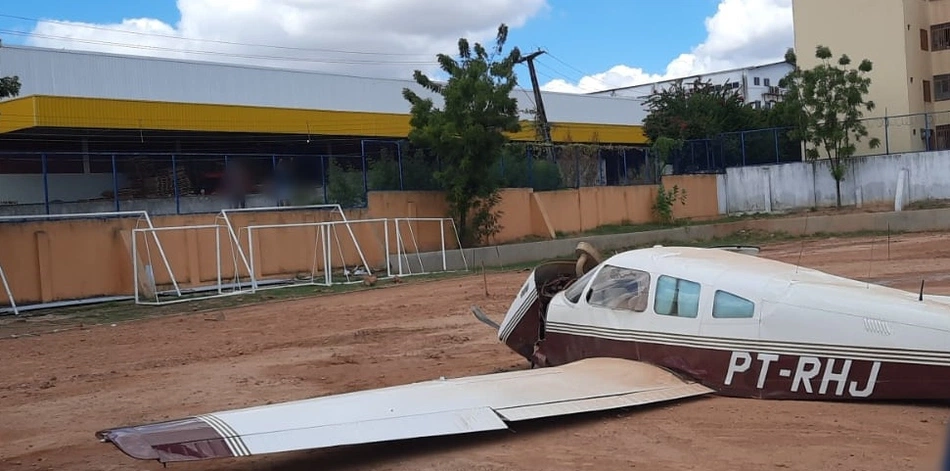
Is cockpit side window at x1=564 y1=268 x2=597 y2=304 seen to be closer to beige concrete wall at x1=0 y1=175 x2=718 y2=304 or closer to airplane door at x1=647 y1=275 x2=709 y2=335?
airplane door at x1=647 y1=275 x2=709 y2=335

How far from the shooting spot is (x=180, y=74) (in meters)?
46.6

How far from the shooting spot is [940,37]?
54.2 metres

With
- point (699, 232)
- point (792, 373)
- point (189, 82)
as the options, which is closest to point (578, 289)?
point (792, 373)

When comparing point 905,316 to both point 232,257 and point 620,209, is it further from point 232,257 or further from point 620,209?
point 620,209

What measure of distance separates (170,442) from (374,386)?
17.6ft

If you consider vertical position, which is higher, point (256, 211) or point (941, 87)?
point (941, 87)

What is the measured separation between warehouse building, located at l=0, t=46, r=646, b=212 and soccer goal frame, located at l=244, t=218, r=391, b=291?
2.34m

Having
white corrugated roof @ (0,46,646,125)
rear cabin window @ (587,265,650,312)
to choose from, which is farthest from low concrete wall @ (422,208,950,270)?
rear cabin window @ (587,265,650,312)

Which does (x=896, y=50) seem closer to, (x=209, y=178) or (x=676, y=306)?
(x=209, y=178)

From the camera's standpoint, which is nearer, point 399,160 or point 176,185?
point 176,185

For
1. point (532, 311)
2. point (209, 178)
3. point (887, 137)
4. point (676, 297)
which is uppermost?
point (887, 137)

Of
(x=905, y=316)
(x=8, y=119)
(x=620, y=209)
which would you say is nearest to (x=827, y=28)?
(x=620, y=209)

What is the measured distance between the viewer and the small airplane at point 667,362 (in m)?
7.14

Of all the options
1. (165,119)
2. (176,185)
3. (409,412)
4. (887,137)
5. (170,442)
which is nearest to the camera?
(170,442)
